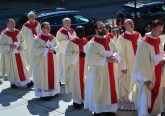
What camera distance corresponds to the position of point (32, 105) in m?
11.1

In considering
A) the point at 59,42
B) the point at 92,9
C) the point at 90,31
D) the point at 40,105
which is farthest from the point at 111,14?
the point at 40,105

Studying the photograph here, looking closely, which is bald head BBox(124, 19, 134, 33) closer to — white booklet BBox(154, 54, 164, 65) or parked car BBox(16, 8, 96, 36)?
white booklet BBox(154, 54, 164, 65)

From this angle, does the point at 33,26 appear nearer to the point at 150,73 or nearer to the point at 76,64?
the point at 76,64

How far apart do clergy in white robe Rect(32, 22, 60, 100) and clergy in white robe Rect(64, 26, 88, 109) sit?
0.91m

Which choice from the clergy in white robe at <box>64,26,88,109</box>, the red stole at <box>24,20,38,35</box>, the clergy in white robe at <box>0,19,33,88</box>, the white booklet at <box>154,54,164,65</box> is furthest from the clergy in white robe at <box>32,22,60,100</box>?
the white booklet at <box>154,54,164,65</box>

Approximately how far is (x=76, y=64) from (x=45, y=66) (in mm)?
1218

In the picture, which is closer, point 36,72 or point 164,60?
point 164,60

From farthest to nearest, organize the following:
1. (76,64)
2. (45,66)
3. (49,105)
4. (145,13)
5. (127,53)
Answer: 1. (145,13)
2. (45,66)
3. (49,105)
4. (76,64)
5. (127,53)

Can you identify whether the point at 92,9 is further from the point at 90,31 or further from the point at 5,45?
the point at 5,45

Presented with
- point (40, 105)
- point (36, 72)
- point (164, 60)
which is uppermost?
point (164, 60)

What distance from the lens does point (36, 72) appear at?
11547mm

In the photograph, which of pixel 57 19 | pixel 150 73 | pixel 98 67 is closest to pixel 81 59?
pixel 98 67

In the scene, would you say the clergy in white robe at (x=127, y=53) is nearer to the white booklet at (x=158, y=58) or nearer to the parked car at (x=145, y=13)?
the white booklet at (x=158, y=58)

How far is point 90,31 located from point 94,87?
362 inches
